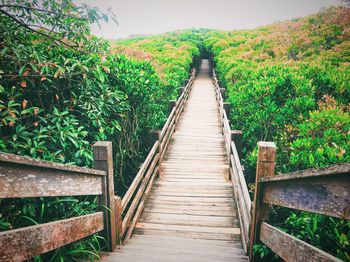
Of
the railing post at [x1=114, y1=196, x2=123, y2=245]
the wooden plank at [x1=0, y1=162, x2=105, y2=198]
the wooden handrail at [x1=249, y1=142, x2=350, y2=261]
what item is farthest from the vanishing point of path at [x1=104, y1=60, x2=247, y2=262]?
the wooden plank at [x1=0, y1=162, x2=105, y2=198]

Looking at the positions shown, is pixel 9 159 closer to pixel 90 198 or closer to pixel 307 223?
pixel 90 198

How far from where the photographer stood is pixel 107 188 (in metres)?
2.72

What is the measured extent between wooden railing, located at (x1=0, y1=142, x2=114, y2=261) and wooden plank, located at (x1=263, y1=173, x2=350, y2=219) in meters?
1.83

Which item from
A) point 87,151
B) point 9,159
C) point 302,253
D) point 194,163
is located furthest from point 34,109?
point 194,163

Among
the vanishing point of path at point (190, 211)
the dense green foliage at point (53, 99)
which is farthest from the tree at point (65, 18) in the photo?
the vanishing point of path at point (190, 211)

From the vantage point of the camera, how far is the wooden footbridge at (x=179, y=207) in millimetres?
1535

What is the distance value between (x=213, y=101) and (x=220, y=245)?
34.8 ft

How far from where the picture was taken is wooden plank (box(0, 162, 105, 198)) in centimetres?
146

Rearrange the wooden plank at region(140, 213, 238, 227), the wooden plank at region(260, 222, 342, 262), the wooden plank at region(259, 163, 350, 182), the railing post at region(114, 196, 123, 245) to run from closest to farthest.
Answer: the wooden plank at region(259, 163, 350, 182) → the wooden plank at region(260, 222, 342, 262) → the railing post at region(114, 196, 123, 245) → the wooden plank at region(140, 213, 238, 227)

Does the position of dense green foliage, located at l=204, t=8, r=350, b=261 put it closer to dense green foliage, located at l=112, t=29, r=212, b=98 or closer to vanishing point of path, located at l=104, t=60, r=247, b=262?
vanishing point of path, located at l=104, t=60, r=247, b=262

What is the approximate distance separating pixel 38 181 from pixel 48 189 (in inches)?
5.1

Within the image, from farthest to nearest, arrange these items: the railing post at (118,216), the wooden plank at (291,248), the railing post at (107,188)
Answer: the railing post at (118,216) < the railing post at (107,188) < the wooden plank at (291,248)

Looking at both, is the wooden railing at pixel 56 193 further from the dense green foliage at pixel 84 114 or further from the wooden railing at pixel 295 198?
the wooden railing at pixel 295 198

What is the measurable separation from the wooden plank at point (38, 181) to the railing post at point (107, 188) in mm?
306
